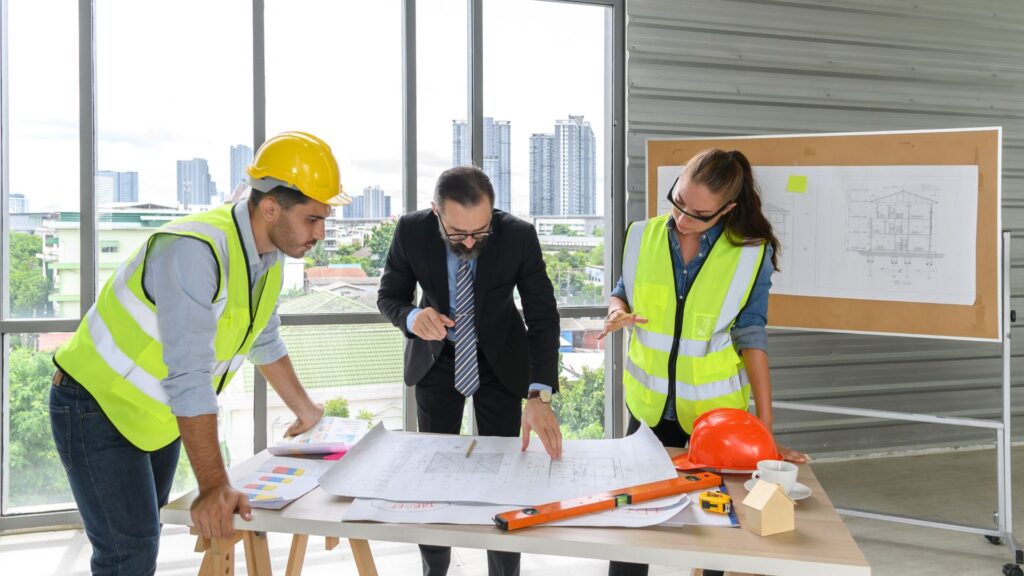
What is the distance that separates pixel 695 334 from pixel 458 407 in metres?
0.77

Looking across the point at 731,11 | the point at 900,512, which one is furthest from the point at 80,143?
the point at 900,512

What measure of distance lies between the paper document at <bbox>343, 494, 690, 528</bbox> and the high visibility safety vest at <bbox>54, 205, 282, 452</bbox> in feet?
1.44

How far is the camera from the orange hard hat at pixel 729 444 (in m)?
1.65

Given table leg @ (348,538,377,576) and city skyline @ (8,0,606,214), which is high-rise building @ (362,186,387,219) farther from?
table leg @ (348,538,377,576)

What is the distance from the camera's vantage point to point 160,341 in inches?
61.1

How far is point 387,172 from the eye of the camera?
3.75 metres

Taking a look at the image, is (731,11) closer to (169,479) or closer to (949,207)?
(949,207)

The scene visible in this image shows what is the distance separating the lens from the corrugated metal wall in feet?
13.2

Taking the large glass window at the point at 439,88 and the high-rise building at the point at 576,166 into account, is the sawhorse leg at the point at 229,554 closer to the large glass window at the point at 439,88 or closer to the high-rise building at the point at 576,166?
the large glass window at the point at 439,88

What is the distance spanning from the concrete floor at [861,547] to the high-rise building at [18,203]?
1.43 meters

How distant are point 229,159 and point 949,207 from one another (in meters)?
3.22

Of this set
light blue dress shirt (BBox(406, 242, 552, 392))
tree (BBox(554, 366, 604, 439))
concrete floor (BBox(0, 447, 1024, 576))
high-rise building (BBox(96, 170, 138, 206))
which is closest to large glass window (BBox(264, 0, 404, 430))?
high-rise building (BBox(96, 170, 138, 206))

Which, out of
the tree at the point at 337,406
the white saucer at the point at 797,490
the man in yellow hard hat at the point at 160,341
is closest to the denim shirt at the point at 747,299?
the white saucer at the point at 797,490

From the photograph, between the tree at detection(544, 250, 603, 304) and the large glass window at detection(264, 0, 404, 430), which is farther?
the tree at detection(544, 250, 603, 304)
